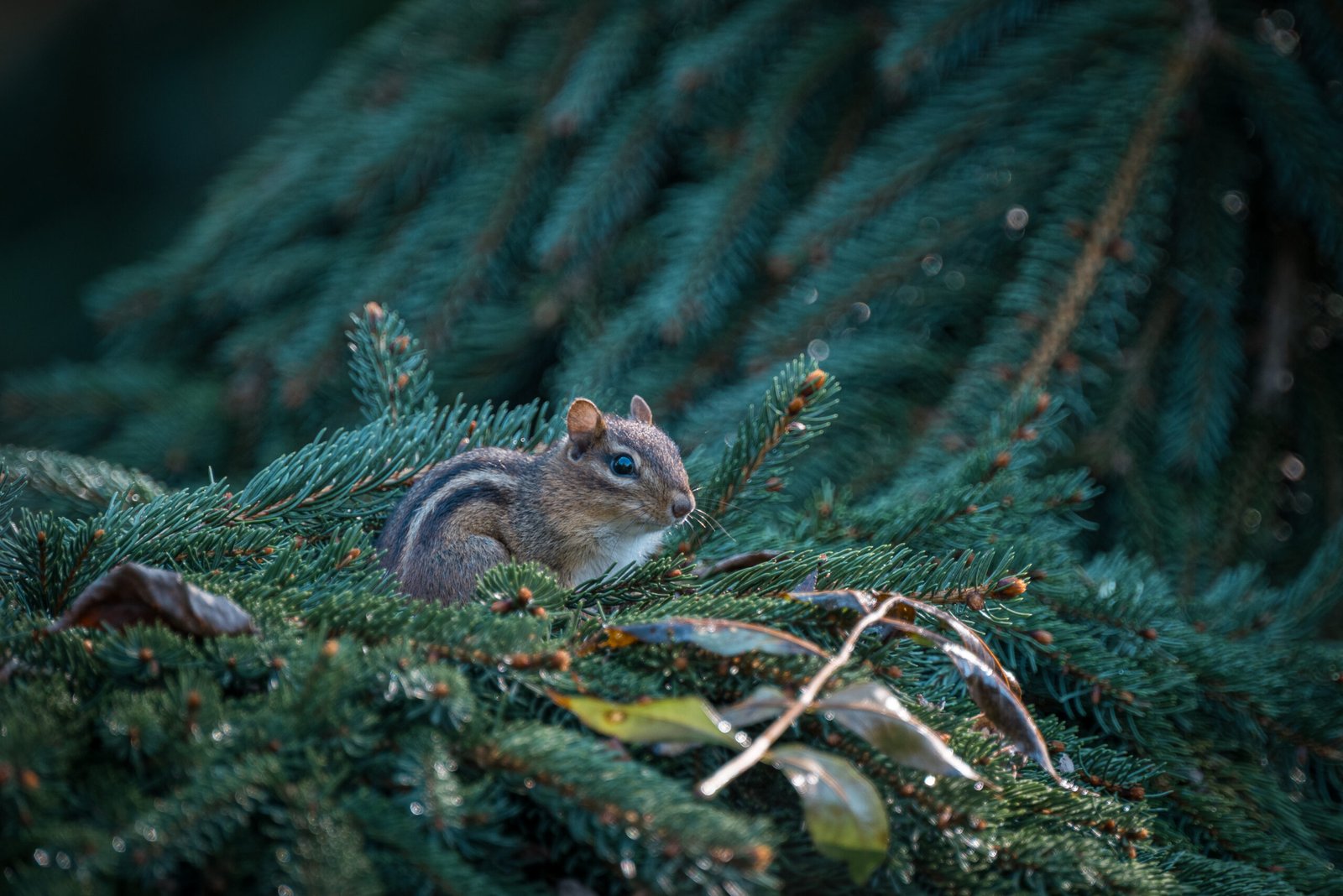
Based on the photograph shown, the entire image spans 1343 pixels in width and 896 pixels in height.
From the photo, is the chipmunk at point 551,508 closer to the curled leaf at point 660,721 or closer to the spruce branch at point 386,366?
the spruce branch at point 386,366

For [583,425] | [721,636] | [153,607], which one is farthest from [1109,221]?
[153,607]

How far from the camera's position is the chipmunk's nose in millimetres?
2213

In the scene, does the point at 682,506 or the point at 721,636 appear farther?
the point at 682,506

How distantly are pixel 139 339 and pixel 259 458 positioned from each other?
0.60 meters

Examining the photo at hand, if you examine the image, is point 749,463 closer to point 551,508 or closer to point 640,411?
point 551,508

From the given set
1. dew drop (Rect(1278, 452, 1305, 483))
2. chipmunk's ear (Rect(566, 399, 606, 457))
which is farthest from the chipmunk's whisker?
dew drop (Rect(1278, 452, 1305, 483))

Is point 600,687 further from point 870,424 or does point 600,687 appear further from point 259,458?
point 259,458

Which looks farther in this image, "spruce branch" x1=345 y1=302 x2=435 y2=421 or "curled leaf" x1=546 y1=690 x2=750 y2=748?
"spruce branch" x1=345 y1=302 x2=435 y2=421

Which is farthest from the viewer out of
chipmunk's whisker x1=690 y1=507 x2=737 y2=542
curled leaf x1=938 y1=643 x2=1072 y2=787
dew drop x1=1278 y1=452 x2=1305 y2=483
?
dew drop x1=1278 y1=452 x2=1305 y2=483

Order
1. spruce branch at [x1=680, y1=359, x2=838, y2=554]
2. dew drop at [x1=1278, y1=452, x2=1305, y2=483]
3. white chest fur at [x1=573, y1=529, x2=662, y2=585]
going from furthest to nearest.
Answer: dew drop at [x1=1278, y1=452, x2=1305, y2=483] → white chest fur at [x1=573, y1=529, x2=662, y2=585] → spruce branch at [x1=680, y1=359, x2=838, y2=554]

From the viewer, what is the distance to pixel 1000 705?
53.0 inches

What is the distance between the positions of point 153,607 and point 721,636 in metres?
0.62

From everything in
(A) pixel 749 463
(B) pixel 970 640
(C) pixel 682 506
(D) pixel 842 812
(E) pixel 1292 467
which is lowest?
(E) pixel 1292 467

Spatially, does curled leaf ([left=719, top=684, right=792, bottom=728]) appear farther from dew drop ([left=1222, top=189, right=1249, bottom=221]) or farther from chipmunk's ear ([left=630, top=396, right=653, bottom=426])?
dew drop ([left=1222, top=189, right=1249, bottom=221])
